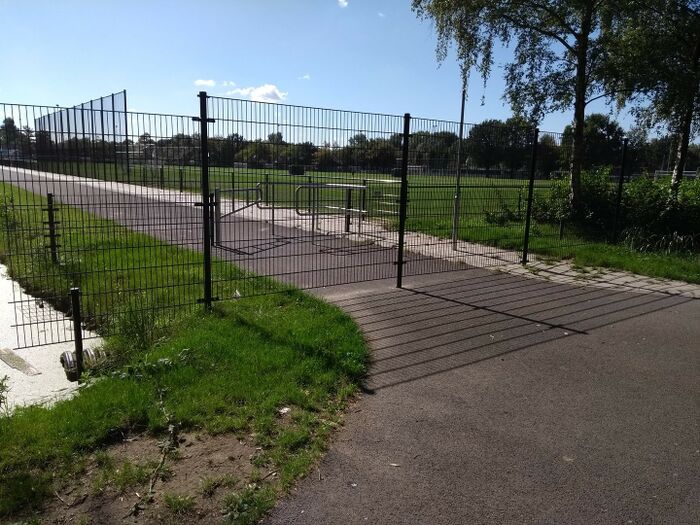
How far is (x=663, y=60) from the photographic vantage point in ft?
38.8

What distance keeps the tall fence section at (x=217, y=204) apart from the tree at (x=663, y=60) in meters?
1.95

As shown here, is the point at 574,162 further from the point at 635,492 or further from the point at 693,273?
the point at 635,492

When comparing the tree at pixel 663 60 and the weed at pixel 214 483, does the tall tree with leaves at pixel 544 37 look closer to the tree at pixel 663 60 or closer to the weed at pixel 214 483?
the tree at pixel 663 60

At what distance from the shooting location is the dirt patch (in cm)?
288

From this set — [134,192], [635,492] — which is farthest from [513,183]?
[635,492]

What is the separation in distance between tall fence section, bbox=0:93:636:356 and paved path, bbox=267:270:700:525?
1959 millimetres

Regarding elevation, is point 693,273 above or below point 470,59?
below

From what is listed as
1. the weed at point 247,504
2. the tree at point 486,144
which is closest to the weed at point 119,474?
the weed at point 247,504

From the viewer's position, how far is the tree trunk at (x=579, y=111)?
1225cm

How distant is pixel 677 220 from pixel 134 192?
1160 cm

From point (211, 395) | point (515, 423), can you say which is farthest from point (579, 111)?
point (211, 395)

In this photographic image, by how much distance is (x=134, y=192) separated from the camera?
6.71m

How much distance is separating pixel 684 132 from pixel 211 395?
45.2 feet

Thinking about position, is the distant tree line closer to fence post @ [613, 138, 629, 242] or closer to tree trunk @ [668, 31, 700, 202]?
fence post @ [613, 138, 629, 242]
